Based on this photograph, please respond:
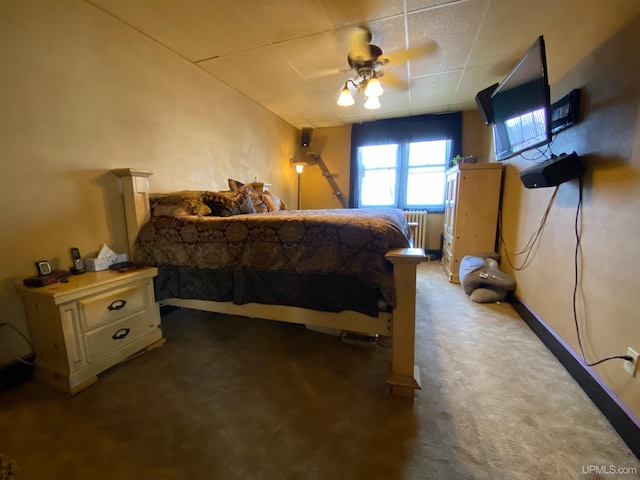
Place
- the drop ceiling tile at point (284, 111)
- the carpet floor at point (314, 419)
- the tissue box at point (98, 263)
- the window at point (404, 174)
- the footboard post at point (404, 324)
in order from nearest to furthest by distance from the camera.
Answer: the carpet floor at point (314, 419), the footboard post at point (404, 324), the tissue box at point (98, 263), the drop ceiling tile at point (284, 111), the window at point (404, 174)

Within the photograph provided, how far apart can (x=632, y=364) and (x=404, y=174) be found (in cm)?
367

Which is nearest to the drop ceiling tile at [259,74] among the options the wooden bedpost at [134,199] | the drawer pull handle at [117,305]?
the wooden bedpost at [134,199]

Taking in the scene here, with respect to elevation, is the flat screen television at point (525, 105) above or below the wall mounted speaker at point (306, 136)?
below

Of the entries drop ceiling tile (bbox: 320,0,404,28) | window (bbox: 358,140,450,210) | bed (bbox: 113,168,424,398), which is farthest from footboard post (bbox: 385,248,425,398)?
window (bbox: 358,140,450,210)

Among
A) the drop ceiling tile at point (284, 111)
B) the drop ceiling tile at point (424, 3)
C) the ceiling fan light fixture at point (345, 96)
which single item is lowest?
the ceiling fan light fixture at point (345, 96)

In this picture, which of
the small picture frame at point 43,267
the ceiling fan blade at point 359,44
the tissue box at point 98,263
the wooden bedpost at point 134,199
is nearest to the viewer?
the small picture frame at point 43,267

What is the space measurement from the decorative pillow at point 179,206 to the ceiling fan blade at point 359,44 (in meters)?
1.88

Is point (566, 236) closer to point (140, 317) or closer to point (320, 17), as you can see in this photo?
point (320, 17)

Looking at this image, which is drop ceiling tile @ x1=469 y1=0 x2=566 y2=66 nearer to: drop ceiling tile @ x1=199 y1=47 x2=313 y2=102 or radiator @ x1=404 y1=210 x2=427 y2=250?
drop ceiling tile @ x1=199 y1=47 x2=313 y2=102

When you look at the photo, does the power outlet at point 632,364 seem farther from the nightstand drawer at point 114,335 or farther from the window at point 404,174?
the window at point 404,174

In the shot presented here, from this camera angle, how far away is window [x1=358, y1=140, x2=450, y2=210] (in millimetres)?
4223

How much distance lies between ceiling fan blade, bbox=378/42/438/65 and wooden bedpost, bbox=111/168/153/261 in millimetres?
2367

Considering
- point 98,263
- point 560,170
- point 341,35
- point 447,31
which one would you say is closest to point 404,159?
point 447,31

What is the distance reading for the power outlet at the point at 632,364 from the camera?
108 centimetres
